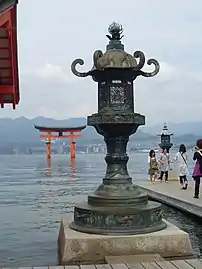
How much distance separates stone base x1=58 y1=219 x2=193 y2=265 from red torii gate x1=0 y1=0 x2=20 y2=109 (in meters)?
4.34

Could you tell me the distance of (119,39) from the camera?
8703 millimetres

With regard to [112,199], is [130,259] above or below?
below

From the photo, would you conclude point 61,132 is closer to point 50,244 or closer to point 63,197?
point 63,197

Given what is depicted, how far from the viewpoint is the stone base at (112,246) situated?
7281 mm

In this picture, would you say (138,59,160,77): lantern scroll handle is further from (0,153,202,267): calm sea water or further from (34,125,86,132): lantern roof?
(34,125,86,132): lantern roof

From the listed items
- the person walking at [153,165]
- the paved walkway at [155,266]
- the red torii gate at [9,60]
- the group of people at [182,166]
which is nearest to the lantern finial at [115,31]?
the red torii gate at [9,60]

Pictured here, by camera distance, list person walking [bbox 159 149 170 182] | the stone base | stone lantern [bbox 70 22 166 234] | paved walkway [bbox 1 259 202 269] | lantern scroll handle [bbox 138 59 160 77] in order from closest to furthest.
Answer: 1. paved walkway [bbox 1 259 202 269]
2. the stone base
3. stone lantern [bbox 70 22 166 234]
4. lantern scroll handle [bbox 138 59 160 77]
5. person walking [bbox 159 149 170 182]

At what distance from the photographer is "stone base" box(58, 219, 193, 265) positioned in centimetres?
728

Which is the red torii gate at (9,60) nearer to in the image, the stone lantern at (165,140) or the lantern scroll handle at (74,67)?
the lantern scroll handle at (74,67)

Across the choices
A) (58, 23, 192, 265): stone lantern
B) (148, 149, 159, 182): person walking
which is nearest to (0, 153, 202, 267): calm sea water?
(58, 23, 192, 265): stone lantern

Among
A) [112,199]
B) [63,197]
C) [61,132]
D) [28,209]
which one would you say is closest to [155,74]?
[112,199]

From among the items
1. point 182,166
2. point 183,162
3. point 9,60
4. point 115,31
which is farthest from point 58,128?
point 115,31

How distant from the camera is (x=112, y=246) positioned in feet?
24.0

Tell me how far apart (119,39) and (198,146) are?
19.7 ft
